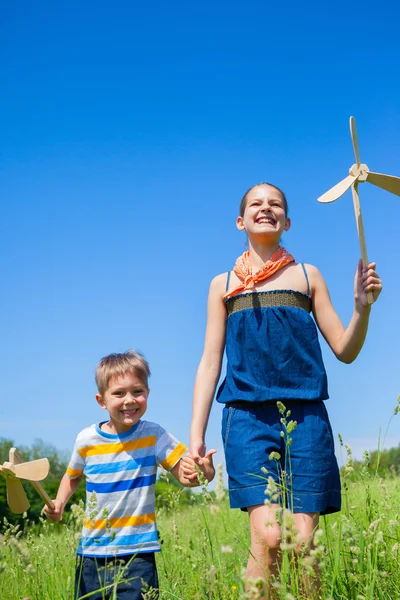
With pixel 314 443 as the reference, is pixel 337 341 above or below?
above

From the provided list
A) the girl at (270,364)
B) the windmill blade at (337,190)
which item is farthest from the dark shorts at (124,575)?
the windmill blade at (337,190)

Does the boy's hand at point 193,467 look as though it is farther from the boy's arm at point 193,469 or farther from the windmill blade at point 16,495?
the windmill blade at point 16,495

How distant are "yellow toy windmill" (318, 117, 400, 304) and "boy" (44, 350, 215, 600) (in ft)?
4.23

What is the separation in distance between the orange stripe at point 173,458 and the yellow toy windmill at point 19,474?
60 cm

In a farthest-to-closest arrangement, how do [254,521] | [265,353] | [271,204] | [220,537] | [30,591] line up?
[220,537] → [30,591] → [271,204] → [265,353] → [254,521]

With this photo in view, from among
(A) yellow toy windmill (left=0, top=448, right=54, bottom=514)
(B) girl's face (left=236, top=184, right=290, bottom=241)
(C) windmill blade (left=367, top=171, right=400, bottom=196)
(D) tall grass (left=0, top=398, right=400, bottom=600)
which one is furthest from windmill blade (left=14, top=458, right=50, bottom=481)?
(C) windmill blade (left=367, top=171, right=400, bottom=196)

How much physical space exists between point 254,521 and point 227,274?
50.9 inches

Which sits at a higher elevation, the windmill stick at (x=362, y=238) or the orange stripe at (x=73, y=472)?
the windmill stick at (x=362, y=238)

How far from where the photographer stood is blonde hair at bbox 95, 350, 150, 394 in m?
3.65

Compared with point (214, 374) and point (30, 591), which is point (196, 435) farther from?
point (30, 591)

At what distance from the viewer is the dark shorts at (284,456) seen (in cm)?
312

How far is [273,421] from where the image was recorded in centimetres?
323

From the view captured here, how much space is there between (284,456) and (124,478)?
847 millimetres

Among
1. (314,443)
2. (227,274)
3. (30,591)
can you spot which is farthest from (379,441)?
(30,591)
